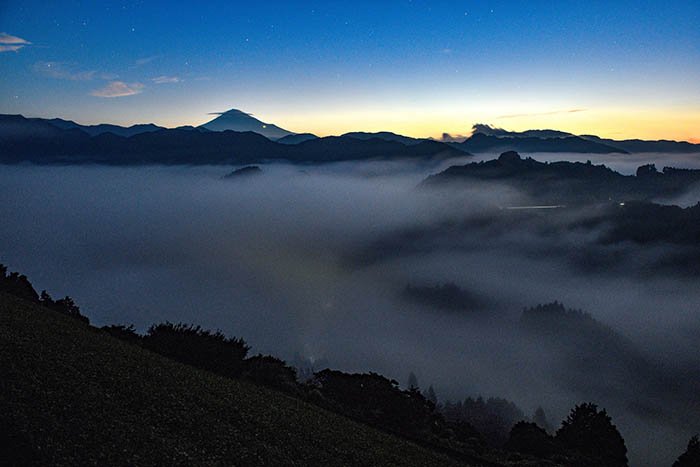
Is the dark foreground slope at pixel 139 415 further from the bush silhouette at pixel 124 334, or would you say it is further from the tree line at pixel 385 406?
the bush silhouette at pixel 124 334

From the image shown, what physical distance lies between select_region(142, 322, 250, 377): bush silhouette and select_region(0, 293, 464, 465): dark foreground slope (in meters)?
3.55

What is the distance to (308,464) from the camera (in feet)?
62.6

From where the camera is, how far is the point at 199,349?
34.1 m

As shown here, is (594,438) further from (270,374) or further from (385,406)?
(270,374)

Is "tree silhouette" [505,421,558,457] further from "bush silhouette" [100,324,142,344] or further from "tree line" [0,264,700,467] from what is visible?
"bush silhouette" [100,324,142,344]

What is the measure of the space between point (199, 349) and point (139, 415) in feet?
53.5

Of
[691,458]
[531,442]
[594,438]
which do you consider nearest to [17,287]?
[531,442]

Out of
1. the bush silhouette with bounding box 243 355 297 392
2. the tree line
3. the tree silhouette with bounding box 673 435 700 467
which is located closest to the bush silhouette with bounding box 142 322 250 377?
the tree line

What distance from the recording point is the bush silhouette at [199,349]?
3259 cm

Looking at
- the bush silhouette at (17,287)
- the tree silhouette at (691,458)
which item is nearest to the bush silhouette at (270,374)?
the bush silhouette at (17,287)

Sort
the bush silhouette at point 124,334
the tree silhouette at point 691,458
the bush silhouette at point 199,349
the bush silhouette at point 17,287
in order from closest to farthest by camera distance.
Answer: the bush silhouette at point 199,349, the bush silhouette at point 124,334, the tree silhouette at point 691,458, the bush silhouette at point 17,287

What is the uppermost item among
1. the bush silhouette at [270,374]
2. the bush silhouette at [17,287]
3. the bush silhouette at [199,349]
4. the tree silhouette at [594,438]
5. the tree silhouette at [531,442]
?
the bush silhouette at [17,287]

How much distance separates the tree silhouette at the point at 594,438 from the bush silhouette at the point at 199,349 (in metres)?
30.4

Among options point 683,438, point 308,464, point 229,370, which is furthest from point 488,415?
point 308,464
